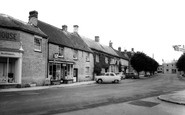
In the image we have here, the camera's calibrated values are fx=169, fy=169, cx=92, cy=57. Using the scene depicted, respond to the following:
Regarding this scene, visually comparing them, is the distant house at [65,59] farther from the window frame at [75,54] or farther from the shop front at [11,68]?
the shop front at [11,68]

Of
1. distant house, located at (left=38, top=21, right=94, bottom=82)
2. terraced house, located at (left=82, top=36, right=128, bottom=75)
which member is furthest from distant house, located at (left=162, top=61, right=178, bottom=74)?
distant house, located at (left=38, top=21, right=94, bottom=82)

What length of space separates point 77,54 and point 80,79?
4433 mm

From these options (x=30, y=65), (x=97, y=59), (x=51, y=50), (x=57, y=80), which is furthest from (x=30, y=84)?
(x=97, y=59)

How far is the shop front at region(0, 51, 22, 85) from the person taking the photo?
17078 millimetres

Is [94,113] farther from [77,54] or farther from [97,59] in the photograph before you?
[97,59]

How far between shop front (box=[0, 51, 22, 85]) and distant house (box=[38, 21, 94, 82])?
480 cm

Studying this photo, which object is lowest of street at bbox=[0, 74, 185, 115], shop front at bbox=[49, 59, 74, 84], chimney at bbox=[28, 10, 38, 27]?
street at bbox=[0, 74, 185, 115]

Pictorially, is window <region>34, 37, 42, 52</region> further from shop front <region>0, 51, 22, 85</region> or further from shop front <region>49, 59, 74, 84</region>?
shop front <region>0, 51, 22, 85</region>

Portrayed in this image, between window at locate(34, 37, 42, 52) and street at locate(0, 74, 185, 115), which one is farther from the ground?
window at locate(34, 37, 42, 52)

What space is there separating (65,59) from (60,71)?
2193 mm

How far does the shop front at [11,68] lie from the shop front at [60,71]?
4799mm

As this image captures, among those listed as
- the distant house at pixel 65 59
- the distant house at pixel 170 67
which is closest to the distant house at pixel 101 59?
the distant house at pixel 65 59

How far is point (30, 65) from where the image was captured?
19.5m

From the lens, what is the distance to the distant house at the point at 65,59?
23188 millimetres
